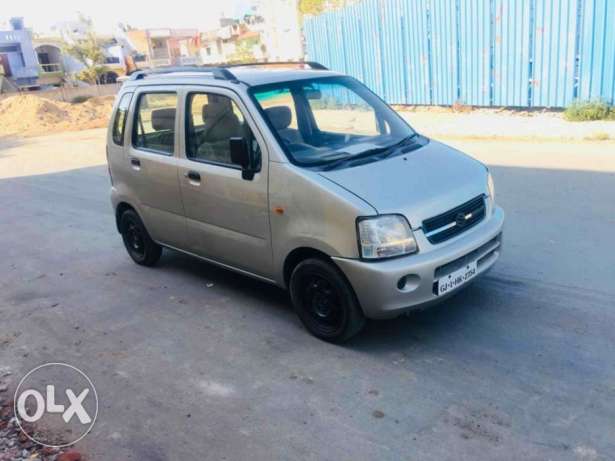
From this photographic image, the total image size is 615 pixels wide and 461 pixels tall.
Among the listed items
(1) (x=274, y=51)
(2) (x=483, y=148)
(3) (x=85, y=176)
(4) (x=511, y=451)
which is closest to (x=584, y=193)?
(2) (x=483, y=148)

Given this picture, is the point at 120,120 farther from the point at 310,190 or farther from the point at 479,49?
the point at 479,49

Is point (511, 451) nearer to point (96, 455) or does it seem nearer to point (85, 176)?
point (96, 455)

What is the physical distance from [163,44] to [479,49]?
65.1 m

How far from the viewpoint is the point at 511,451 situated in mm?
3021

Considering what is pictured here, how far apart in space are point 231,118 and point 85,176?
8.71 meters

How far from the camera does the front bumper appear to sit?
149 inches

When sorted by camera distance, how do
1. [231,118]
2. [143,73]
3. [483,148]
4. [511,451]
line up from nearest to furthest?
1. [511,451]
2. [231,118]
3. [143,73]
4. [483,148]

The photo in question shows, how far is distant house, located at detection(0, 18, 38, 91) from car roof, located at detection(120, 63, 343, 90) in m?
55.1

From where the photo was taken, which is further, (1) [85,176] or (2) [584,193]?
(1) [85,176]

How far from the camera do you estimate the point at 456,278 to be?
159 inches

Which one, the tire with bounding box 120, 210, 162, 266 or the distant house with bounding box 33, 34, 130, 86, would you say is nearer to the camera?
the tire with bounding box 120, 210, 162, 266

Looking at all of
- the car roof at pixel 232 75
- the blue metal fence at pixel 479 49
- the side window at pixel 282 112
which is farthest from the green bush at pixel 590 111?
the side window at pixel 282 112

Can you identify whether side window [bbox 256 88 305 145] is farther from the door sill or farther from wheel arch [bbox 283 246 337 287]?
the door sill

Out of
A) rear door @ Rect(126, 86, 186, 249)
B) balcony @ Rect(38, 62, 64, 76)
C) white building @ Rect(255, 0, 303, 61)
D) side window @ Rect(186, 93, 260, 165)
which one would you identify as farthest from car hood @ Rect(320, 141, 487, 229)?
balcony @ Rect(38, 62, 64, 76)
